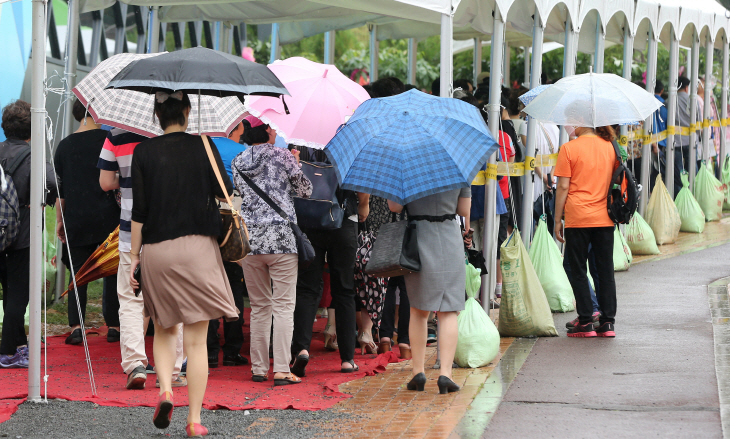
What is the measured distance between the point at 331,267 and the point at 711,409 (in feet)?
8.43

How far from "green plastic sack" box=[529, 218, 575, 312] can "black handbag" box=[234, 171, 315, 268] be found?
120 inches

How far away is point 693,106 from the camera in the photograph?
14.8 meters

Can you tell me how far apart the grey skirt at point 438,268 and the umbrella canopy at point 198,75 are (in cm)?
126

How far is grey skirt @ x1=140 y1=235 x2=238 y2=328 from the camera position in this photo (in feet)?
15.9

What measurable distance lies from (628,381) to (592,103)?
226 cm

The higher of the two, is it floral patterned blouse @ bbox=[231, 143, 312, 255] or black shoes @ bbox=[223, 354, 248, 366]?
floral patterned blouse @ bbox=[231, 143, 312, 255]

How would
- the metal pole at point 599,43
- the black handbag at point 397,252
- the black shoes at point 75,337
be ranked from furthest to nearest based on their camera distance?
1. the metal pole at point 599,43
2. the black shoes at point 75,337
3. the black handbag at point 397,252

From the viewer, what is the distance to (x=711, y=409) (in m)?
5.26

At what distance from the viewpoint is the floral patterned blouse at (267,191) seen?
604 centimetres

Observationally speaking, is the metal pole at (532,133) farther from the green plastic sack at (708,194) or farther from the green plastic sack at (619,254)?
the green plastic sack at (708,194)

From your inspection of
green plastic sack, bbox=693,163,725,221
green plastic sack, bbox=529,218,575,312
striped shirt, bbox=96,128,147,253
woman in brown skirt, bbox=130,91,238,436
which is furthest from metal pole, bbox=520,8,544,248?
green plastic sack, bbox=693,163,725,221

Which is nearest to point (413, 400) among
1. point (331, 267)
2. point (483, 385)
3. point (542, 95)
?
point (483, 385)

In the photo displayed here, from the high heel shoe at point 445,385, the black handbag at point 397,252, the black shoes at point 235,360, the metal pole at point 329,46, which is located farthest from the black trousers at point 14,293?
the metal pole at point 329,46

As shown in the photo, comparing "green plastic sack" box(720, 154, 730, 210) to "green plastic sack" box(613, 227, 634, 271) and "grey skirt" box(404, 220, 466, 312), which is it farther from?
"grey skirt" box(404, 220, 466, 312)
